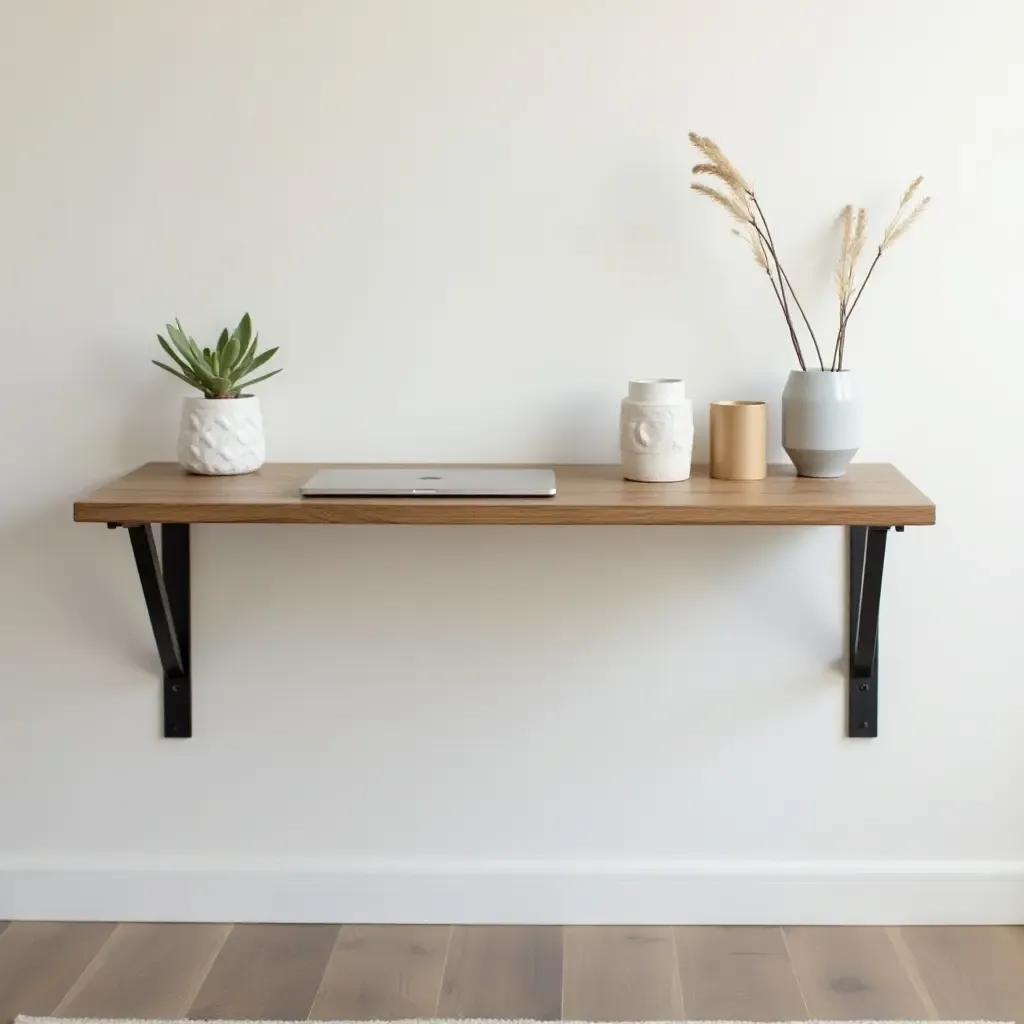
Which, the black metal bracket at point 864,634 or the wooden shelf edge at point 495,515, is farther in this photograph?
the black metal bracket at point 864,634

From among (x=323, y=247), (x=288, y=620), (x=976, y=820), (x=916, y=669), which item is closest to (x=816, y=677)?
(x=916, y=669)

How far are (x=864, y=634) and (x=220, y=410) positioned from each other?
1071 mm

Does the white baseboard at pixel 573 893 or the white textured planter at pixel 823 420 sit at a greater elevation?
the white textured planter at pixel 823 420

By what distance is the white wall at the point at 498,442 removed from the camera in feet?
6.75

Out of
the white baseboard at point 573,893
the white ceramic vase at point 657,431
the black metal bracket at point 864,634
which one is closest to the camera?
the white ceramic vase at point 657,431

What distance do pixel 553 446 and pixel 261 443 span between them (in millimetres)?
473

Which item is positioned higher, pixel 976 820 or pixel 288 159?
pixel 288 159

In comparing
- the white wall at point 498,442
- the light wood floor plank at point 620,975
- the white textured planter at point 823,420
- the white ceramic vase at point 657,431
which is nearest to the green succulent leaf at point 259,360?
the white wall at point 498,442

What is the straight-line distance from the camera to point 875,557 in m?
2.03

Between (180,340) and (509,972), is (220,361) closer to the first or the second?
(180,340)

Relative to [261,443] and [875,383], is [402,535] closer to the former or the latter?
[261,443]

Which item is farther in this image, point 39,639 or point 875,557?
point 39,639

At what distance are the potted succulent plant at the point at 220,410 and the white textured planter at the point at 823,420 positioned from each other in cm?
80

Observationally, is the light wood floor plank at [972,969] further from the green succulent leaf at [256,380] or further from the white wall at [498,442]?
the green succulent leaf at [256,380]
